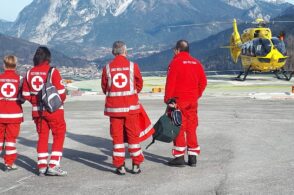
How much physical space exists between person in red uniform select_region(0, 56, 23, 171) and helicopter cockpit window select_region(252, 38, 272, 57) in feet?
81.2

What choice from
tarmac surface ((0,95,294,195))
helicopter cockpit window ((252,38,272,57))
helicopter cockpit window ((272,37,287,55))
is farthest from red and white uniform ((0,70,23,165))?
helicopter cockpit window ((272,37,287,55))

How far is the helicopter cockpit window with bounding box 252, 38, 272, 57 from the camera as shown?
30530 millimetres

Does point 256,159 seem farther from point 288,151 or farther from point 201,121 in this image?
point 201,121

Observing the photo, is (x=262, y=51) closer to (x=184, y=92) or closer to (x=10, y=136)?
(x=184, y=92)

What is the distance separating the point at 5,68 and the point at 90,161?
2065 mm

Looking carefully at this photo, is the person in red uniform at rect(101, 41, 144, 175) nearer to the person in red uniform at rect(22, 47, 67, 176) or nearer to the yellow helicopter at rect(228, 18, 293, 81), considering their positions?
the person in red uniform at rect(22, 47, 67, 176)

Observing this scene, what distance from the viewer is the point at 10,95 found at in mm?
7766

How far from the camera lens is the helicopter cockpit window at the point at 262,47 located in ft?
100

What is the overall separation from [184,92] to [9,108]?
2.79 m

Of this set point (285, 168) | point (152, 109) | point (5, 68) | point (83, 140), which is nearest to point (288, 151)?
point (285, 168)

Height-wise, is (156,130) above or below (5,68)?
below

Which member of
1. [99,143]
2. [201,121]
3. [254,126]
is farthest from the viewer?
[201,121]

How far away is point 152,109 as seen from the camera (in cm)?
1745

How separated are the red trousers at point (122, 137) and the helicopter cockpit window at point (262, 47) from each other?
81.1 ft
